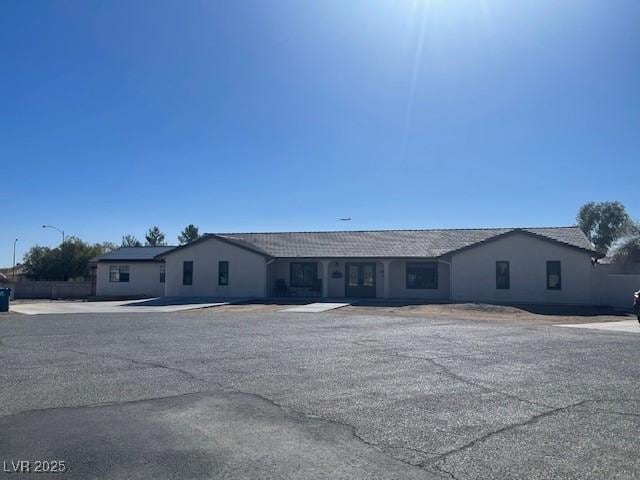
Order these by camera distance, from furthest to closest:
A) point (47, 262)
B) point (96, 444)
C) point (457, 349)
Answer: point (47, 262) < point (457, 349) < point (96, 444)

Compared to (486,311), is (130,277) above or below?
above

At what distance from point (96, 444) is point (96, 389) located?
8.67ft

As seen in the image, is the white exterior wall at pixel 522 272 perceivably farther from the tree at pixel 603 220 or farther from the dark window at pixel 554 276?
the tree at pixel 603 220

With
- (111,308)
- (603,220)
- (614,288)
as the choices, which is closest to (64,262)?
(111,308)

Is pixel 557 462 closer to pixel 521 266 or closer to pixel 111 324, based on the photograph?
pixel 111 324

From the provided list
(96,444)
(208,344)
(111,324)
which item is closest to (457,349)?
(208,344)

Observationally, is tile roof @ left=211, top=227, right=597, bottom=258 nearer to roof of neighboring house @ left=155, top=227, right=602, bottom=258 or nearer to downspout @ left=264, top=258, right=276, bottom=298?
roof of neighboring house @ left=155, top=227, right=602, bottom=258

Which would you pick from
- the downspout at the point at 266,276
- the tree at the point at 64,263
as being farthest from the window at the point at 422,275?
the tree at the point at 64,263

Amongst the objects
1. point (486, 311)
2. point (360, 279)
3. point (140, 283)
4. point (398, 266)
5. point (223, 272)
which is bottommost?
point (486, 311)

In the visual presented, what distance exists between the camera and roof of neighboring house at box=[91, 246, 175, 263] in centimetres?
3906

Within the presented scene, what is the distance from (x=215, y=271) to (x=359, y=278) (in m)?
8.70

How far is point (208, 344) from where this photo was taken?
12766mm

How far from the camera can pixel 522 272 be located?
28.6 meters

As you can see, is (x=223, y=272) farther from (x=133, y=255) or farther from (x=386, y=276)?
(x=133, y=255)
